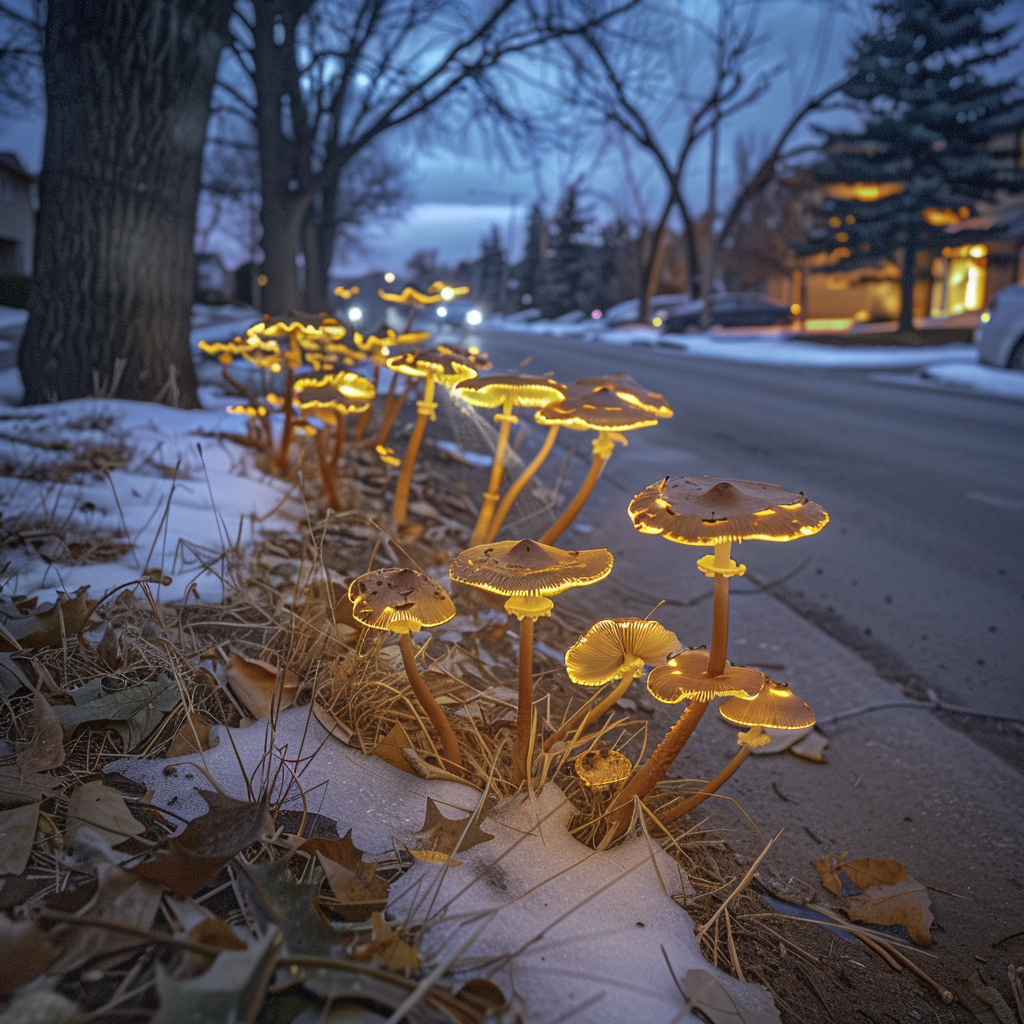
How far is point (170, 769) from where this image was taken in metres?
1.59

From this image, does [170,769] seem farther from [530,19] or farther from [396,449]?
[530,19]

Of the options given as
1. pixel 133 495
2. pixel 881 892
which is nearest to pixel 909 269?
pixel 133 495

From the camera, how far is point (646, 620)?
150 centimetres

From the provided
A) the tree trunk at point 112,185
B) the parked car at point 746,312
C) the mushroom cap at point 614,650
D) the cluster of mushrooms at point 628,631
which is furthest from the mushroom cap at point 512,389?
the parked car at point 746,312

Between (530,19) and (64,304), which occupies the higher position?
(530,19)

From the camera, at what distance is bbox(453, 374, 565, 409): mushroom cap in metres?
2.26

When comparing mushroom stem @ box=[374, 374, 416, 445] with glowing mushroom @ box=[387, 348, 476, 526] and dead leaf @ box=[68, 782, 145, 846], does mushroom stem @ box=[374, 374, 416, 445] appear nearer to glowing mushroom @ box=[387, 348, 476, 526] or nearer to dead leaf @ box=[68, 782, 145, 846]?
A: glowing mushroom @ box=[387, 348, 476, 526]

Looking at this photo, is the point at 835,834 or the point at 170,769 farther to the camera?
the point at 835,834

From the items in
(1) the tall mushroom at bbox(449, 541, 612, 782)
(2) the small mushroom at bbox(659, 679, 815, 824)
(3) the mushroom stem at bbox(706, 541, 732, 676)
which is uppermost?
(1) the tall mushroom at bbox(449, 541, 612, 782)

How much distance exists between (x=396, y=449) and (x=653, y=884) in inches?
155

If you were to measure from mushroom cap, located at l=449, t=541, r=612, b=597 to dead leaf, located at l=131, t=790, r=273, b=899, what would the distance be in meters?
0.54

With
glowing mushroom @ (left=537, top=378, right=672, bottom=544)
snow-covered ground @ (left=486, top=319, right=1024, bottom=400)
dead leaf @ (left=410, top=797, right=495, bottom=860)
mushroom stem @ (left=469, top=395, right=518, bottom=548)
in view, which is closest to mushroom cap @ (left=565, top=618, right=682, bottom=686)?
dead leaf @ (left=410, top=797, right=495, bottom=860)

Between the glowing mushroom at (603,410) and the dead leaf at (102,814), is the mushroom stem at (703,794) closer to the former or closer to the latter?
the glowing mushroom at (603,410)

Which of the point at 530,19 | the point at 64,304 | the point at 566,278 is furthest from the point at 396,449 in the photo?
the point at 566,278
